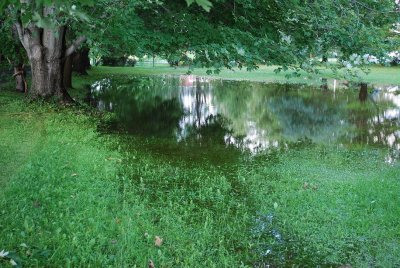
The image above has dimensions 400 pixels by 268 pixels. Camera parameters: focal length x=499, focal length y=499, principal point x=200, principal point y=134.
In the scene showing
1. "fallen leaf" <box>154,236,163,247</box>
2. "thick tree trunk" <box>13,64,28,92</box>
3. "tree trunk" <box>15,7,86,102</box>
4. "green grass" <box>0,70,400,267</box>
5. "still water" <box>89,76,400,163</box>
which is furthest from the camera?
"thick tree trunk" <box>13,64,28,92</box>

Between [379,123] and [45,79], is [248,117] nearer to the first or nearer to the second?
[379,123]

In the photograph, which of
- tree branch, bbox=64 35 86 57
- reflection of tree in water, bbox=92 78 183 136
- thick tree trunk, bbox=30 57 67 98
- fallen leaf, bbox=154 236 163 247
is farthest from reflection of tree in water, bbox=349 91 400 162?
thick tree trunk, bbox=30 57 67 98

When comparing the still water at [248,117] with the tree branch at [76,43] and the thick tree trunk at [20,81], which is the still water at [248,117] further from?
the thick tree trunk at [20,81]

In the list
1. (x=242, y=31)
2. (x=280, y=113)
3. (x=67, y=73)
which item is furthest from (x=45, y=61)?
(x=280, y=113)

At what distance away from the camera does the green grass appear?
540 cm

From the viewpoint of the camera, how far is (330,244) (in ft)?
19.2

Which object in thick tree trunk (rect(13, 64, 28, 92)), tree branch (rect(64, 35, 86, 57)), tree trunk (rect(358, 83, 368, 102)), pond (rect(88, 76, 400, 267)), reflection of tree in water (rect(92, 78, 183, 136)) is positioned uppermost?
tree branch (rect(64, 35, 86, 57))

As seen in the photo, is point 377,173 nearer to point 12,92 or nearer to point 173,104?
point 173,104

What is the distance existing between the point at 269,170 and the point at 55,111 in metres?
7.41

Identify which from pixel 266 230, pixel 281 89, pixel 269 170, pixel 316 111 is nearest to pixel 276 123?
pixel 316 111

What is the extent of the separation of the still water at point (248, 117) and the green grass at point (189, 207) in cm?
148

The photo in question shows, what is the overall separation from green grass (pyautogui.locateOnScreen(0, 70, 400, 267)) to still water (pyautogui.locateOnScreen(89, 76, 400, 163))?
1.48 metres

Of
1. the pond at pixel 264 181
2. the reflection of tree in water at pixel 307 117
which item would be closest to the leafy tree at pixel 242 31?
the pond at pixel 264 181

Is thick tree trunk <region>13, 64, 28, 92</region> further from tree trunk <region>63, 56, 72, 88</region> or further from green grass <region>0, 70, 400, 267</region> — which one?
green grass <region>0, 70, 400, 267</region>
